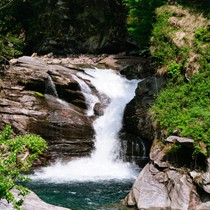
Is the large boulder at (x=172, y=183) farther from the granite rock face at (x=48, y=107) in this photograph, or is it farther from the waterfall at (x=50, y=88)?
the waterfall at (x=50, y=88)

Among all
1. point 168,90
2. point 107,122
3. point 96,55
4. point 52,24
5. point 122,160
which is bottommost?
point 122,160

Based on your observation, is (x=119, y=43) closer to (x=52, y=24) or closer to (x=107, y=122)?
(x=52, y=24)

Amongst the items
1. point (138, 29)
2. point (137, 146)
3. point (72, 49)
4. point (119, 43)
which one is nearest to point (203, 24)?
point (138, 29)

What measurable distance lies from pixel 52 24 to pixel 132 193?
25.5m

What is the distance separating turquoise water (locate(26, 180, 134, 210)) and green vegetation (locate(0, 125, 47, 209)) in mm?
4911

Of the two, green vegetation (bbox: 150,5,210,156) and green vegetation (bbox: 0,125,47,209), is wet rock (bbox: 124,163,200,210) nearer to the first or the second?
green vegetation (bbox: 150,5,210,156)

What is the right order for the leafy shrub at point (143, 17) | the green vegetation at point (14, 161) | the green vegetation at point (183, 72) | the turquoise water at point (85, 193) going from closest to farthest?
the green vegetation at point (14, 161), the turquoise water at point (85, 193), the green vegetation at point (183, 72), the leafy shrub at point (143, 17)

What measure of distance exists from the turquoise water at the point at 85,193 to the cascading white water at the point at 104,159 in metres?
1.00

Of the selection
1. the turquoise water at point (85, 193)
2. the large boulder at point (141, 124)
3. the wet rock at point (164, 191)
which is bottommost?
the turquoise water at point (85, 193)

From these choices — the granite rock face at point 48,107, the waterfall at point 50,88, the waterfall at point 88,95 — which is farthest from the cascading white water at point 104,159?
the waterfall at point 50,88

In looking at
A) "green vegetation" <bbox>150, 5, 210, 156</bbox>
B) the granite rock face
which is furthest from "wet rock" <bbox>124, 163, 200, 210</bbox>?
the granite rock face

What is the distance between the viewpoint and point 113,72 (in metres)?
26.4

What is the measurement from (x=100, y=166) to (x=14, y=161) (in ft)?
37.1

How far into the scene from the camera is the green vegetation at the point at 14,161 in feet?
24.7
